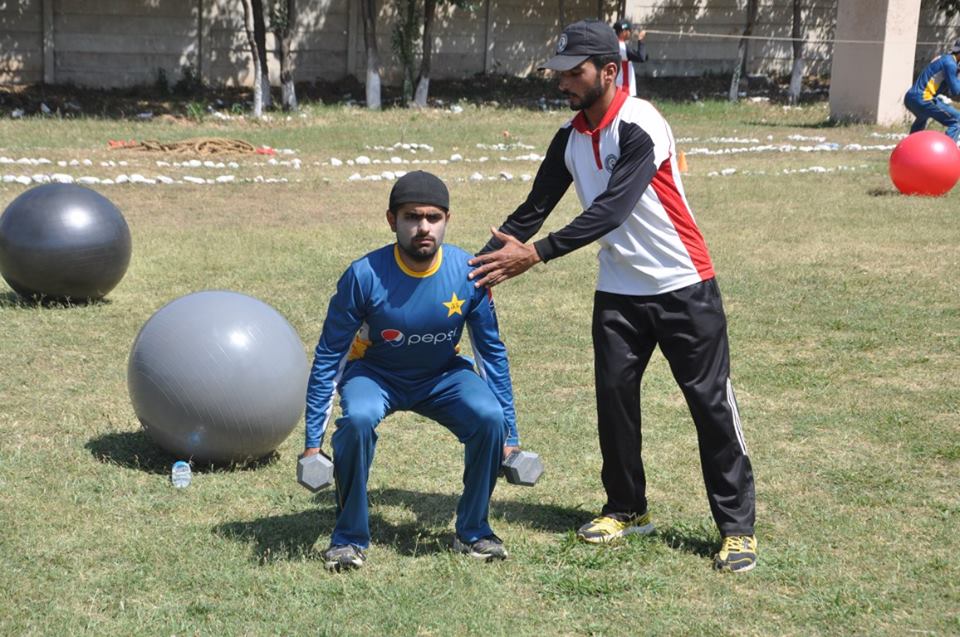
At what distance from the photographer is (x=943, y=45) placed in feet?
121

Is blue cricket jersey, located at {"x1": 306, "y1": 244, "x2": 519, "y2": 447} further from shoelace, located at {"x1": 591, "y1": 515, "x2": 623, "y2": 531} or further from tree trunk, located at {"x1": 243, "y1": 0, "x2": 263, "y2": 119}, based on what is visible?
tree trunk, located at {"x1": 243, "y1": 0, "x2": 263, "y2": 119}

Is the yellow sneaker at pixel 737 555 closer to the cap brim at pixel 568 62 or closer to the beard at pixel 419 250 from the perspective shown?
the beard at pixel 419 250

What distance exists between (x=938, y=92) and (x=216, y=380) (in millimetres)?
15504

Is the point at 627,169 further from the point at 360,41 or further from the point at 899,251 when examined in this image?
the point at 360,41

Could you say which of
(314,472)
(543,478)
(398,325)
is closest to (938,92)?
(543,478)

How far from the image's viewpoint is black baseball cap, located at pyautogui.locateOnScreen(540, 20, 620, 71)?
5.18 meters

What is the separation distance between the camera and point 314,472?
5008 millimetres

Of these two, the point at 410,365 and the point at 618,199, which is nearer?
the point at 618,199

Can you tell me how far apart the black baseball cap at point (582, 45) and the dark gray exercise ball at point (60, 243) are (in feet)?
20.0

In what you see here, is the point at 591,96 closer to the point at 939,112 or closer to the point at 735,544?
the point at 735,544

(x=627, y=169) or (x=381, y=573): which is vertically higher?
(x=627, y=169)

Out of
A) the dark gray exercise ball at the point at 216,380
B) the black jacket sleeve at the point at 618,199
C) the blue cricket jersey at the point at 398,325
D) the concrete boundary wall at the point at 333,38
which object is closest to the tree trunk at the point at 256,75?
the concrete boundary wall at the point at 333,38

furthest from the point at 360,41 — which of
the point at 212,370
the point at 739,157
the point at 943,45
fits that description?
the point at 212,370

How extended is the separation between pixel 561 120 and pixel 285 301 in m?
15.6
